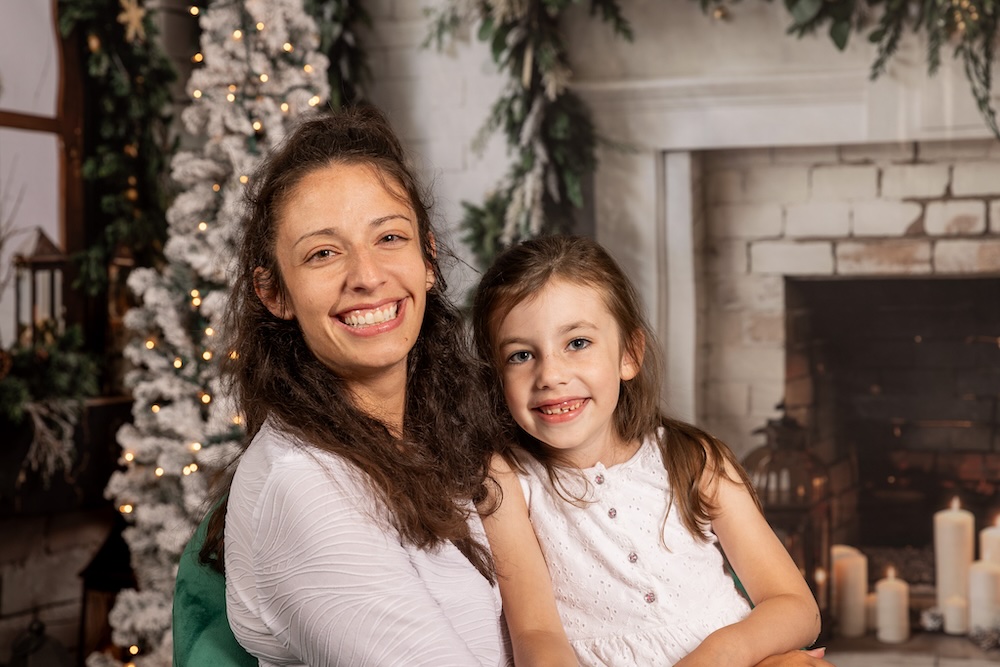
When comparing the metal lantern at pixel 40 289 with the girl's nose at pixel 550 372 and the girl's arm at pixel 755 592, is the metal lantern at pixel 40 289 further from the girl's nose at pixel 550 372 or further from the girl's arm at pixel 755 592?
the girl's arm at pixel 755 592

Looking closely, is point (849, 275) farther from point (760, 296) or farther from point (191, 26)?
point (191, 26)

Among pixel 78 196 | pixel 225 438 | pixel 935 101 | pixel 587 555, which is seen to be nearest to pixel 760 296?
pixel 935 101

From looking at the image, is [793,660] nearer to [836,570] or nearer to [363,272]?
[363,272]

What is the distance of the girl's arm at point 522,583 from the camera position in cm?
159

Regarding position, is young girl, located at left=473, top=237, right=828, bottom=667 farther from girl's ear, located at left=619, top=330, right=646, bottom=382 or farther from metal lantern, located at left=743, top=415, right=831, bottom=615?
metal lantern, located at left=743, top=415, right=831, bottom=615

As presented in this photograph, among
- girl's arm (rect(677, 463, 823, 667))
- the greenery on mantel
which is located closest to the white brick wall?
the greenery on mantel

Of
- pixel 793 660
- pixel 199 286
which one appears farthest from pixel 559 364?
pixel 199 286

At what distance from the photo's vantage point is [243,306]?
5.18ft

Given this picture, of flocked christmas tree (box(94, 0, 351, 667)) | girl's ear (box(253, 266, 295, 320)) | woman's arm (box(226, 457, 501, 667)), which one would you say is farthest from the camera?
flocked christmas tree (box(94, 0, 351, 667))

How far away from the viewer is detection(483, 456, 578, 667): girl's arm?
62.8 inches

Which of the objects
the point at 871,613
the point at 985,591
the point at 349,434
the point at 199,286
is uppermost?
the point at 199,286

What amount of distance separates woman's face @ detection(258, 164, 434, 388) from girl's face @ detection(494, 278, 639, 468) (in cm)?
33

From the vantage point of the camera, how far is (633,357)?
6.35 feet

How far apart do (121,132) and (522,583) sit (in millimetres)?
2944
